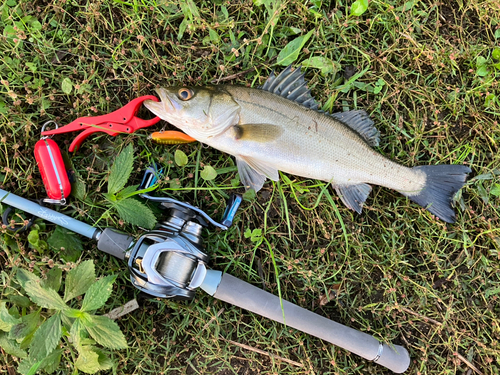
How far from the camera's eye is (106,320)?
245cm

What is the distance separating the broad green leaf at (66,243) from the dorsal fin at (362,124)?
7.96 feet

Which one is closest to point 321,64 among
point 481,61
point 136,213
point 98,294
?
point 481,61

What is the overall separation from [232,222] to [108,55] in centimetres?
184

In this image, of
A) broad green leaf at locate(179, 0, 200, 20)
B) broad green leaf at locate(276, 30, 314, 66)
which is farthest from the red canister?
broad green leaf at locate(276, 30, 314, 66)

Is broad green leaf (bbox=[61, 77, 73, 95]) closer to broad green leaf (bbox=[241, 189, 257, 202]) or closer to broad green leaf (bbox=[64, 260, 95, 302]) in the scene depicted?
broad green leaf (bbox=[64, 260, 95, 302])

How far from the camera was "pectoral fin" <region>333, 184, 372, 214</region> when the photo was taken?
9.89ft

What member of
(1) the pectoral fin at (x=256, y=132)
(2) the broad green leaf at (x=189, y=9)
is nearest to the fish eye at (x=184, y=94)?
(1) the pectoral fin at (x=256, y=132)

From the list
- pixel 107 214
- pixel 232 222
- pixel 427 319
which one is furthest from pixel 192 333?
pixel 427 319

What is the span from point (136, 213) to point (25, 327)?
1131mm

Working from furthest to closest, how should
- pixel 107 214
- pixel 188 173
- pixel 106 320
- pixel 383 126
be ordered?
pixel 383 126 → pixel 188 173 → pixel 107 214 → pixel 106 320

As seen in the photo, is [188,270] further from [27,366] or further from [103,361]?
[27,366]

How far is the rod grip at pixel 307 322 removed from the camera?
273cm

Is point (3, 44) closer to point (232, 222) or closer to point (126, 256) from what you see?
point (126, 256)

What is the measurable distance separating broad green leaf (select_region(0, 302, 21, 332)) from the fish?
1786 mm
